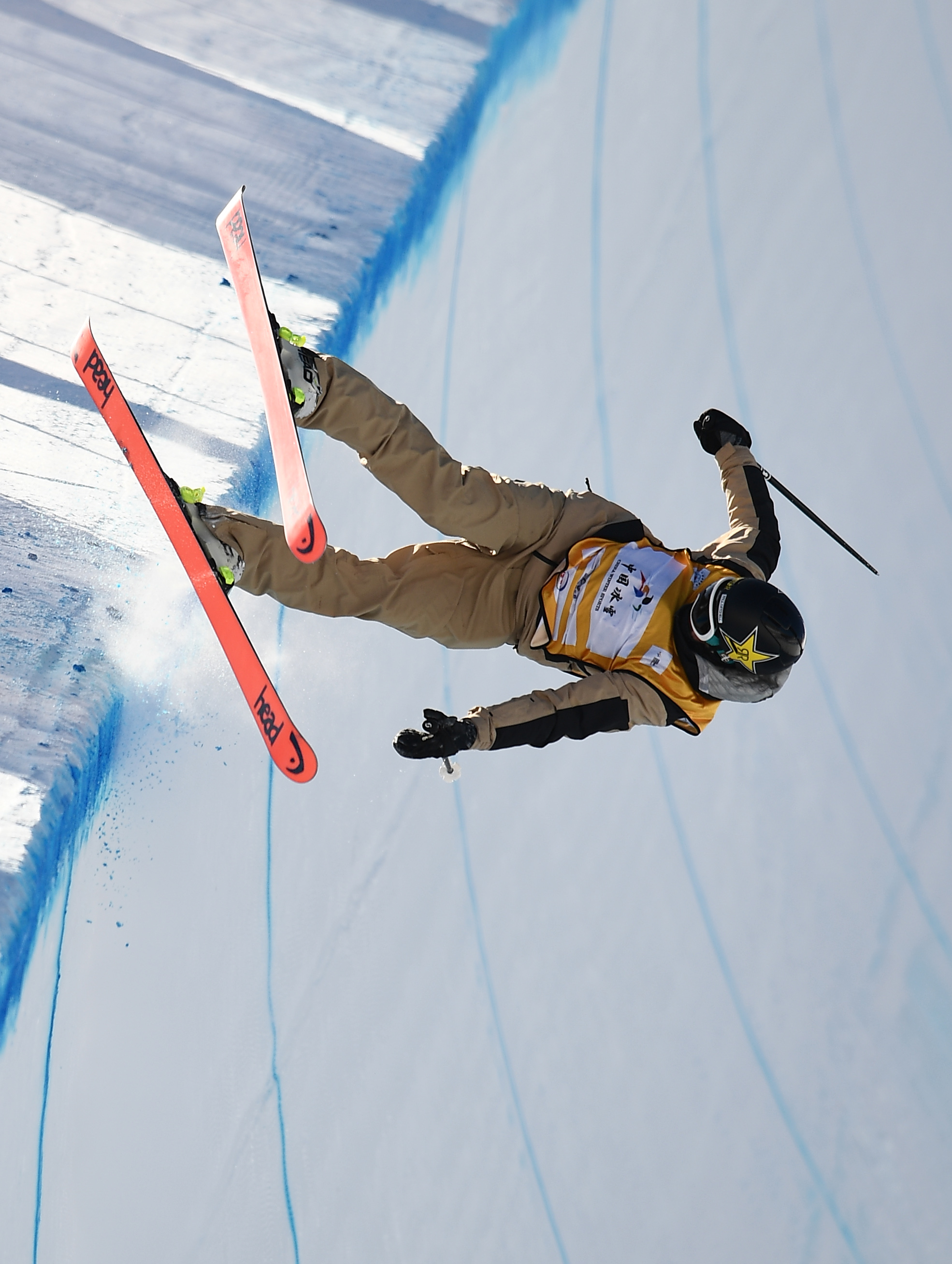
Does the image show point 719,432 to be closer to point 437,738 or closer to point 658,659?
point 658,659

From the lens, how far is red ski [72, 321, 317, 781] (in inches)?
81.8

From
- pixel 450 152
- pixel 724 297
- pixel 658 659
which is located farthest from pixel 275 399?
pixel 724 297

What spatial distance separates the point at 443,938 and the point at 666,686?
4.38 ft

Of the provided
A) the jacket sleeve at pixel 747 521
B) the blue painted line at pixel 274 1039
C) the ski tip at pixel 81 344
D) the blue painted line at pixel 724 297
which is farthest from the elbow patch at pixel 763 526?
the ski tip at pixel 81 344

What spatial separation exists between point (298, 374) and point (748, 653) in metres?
1.03

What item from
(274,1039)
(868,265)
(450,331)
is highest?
(868,265)

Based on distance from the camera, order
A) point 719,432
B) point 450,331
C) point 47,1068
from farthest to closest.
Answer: point 450,331 → point 719,432 → point 47,1068

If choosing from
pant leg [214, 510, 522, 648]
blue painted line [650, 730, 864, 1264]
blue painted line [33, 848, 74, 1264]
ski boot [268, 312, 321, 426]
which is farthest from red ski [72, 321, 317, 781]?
blue painted line [650, 730, 864, 1264]

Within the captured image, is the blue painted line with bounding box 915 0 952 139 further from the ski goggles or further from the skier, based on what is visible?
the ski goggles

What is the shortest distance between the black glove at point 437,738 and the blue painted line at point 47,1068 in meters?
0.93

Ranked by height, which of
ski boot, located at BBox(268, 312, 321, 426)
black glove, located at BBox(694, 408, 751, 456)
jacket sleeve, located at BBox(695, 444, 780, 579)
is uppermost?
black glove, located at BBox(694, 408, 751, 456)

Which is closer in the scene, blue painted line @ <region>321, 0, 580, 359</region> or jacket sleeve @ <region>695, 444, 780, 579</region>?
jacket sleeve @ <region>695, 444, 780, 579</region>

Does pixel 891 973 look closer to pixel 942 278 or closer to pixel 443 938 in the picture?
pixel 443 938

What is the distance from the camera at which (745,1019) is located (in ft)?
11.0
